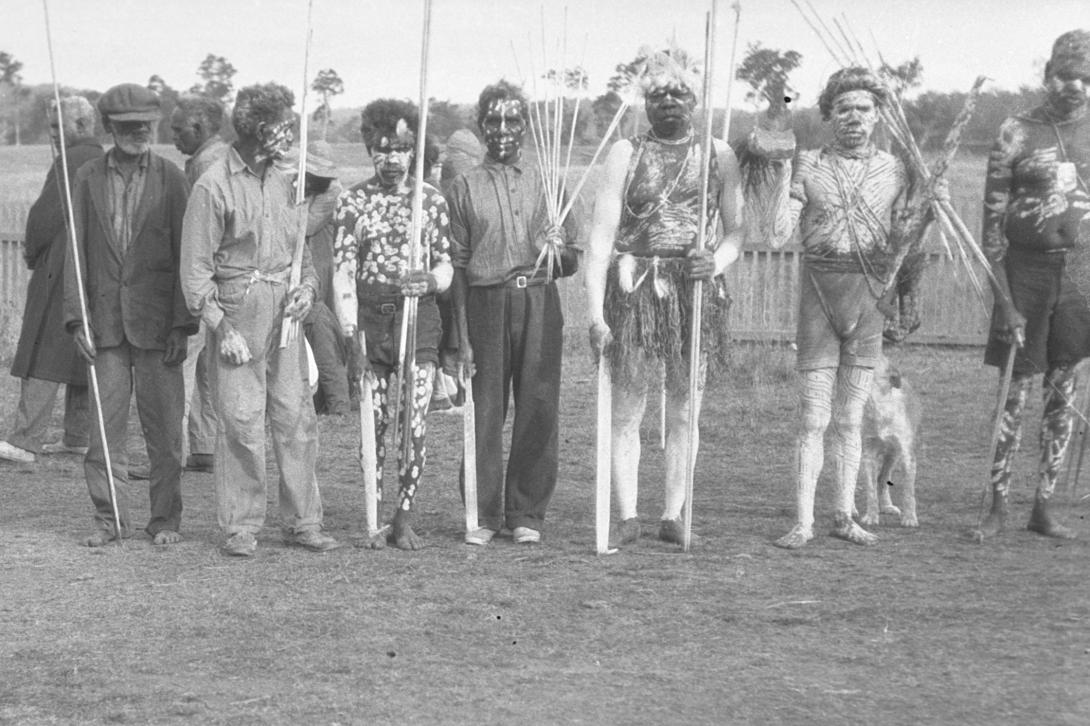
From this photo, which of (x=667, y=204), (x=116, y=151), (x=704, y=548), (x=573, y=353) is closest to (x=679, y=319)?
(x=667, y=204)

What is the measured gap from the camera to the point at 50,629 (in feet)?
20.2

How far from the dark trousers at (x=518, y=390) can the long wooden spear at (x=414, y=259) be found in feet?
1.26

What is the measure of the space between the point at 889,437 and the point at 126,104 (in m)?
4.04

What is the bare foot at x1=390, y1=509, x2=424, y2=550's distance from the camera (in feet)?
24.6

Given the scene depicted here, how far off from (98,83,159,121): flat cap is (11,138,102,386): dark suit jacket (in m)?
2.22

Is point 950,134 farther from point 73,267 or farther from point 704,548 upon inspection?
point 73,267

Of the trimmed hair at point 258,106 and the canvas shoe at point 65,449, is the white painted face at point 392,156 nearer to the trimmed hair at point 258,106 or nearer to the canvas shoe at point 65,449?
the trimmed hair at point 258,106

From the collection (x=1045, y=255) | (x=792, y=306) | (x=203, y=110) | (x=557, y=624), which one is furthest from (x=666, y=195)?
(x=792, y=306)

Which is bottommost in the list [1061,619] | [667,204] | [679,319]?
[1061,619]

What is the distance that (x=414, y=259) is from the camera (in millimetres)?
7293

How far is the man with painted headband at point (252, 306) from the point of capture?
709cm

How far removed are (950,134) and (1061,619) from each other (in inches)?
86.3

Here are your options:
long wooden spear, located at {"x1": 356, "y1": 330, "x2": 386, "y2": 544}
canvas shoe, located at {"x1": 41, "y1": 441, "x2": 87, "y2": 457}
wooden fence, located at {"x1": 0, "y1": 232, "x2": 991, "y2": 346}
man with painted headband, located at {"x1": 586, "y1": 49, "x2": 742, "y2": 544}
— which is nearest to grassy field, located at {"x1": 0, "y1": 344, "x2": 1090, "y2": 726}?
long wooden spear, located at {"x1": 356, "y1": 330, "x2": 386, "y2": 544}

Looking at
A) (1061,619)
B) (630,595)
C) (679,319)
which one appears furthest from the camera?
(679,319)
